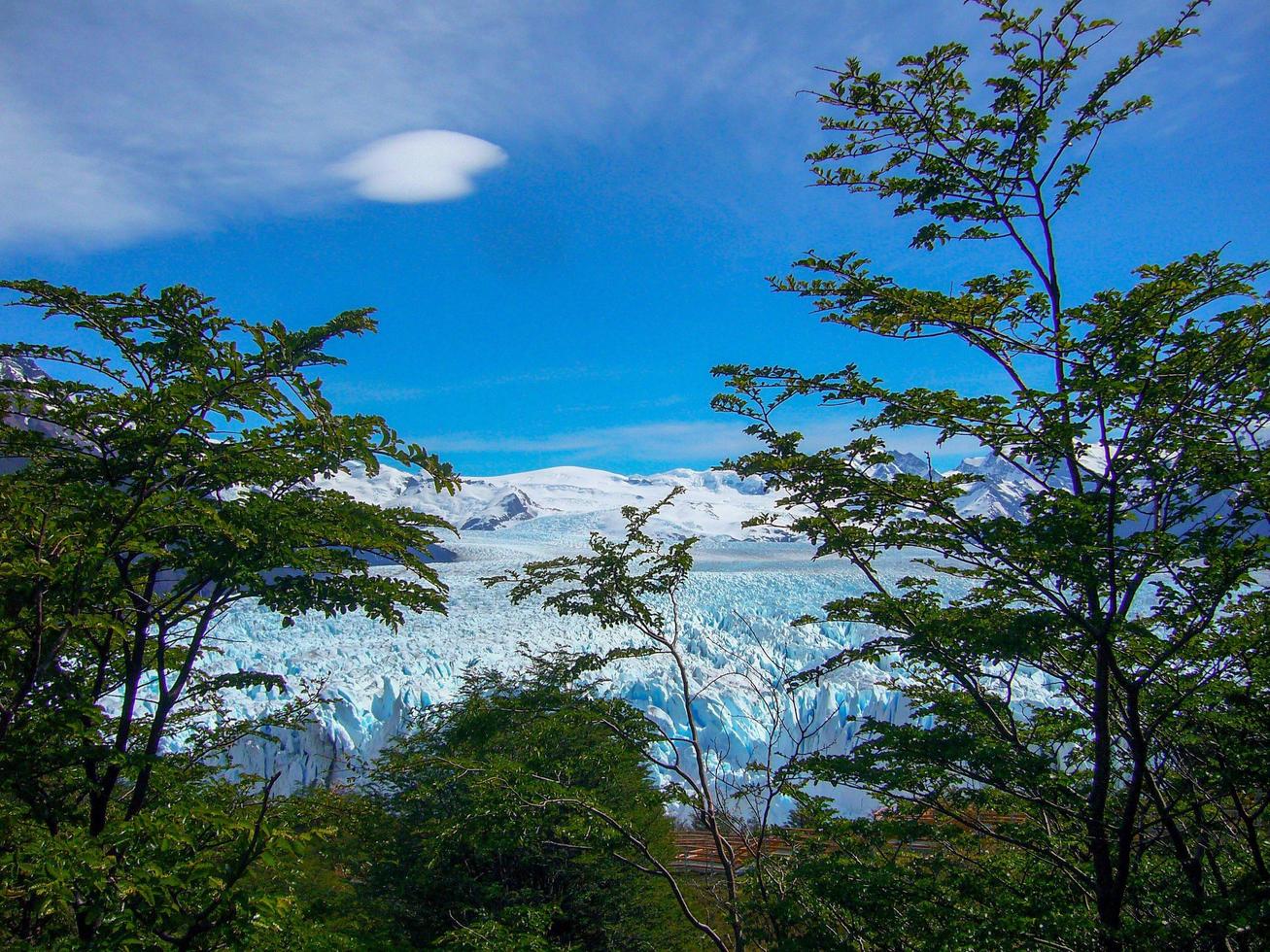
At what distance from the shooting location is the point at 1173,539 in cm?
348

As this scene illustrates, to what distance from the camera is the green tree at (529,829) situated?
5.55 meters

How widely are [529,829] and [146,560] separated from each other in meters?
3.21

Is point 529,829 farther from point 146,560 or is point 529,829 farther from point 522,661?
point 522,661

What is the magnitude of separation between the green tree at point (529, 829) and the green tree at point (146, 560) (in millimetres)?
2015

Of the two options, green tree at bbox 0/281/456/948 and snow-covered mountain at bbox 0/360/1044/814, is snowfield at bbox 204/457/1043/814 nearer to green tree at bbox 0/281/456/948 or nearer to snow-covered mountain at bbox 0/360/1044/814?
snow-covered mountain at bbox 0/360/1044/814

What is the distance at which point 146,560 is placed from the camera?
4219mm

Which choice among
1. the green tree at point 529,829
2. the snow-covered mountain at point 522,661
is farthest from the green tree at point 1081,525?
the snow-covered mountain at point 522,661

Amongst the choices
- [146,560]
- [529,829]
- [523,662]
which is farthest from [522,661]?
[146,560]

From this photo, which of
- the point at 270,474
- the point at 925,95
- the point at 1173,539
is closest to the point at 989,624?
the point at 1173,539

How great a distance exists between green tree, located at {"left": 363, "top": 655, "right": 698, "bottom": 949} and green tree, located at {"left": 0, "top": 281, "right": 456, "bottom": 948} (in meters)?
2.02

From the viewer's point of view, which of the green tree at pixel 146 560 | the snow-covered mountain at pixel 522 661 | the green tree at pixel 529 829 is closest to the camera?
the green tree at pixel 146 560

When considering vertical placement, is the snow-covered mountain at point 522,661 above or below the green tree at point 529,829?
above

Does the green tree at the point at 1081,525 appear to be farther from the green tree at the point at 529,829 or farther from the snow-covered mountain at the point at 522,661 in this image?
the snow-covered mountain at the point at 522,661

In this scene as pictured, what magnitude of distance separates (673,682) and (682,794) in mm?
12398
